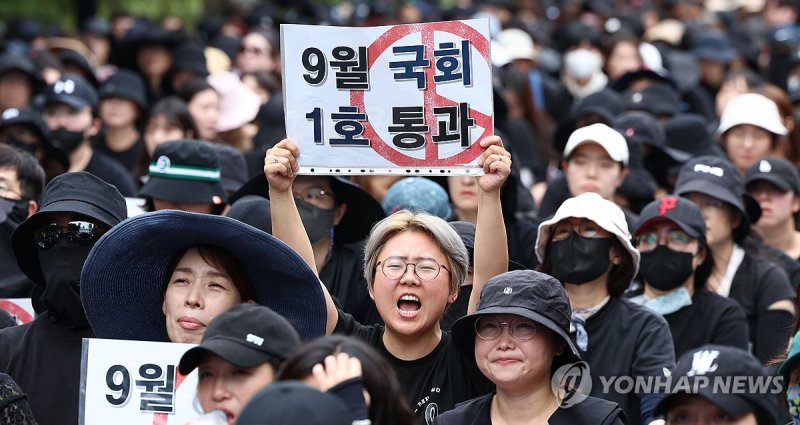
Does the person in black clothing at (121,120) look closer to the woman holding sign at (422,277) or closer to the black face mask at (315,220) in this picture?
the black face mask at (315,220)

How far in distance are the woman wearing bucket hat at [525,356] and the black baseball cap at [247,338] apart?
103cm

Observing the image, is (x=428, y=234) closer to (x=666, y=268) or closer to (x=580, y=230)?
(x=580, y=230)

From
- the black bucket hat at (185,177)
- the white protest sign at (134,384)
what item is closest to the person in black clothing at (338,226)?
the black bucket hat at (185,177)

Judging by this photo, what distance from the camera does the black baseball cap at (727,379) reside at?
4.47 metres

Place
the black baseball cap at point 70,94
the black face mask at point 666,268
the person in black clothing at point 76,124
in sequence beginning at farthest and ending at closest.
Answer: the black baseball cap at point 70,94 < the person in black clothing at point 76,124 < the black face mask at point 666,268

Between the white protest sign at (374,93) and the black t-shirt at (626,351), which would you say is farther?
the black t-shirt at (626,351)

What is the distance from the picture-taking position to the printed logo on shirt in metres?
4.53

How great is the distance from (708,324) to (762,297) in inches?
28.3

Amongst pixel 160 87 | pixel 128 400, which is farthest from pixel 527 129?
pixel 128 400

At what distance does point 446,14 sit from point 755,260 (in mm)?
12229

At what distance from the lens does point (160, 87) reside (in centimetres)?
1478

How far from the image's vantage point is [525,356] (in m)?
5.37

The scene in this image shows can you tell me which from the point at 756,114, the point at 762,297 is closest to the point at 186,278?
the point at 762,297

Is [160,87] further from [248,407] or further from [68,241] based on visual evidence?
[248,407]
